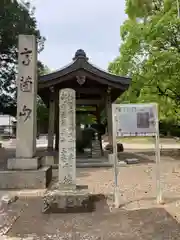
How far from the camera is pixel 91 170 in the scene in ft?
35.5

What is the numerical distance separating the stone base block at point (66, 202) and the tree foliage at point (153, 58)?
381 inches

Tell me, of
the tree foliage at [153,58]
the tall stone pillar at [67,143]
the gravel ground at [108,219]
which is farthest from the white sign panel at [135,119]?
the tree foliage at [153,58]

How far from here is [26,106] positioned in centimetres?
806

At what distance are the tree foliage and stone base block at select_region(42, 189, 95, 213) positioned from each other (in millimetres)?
9690

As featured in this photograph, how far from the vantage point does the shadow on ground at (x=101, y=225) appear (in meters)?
4.08

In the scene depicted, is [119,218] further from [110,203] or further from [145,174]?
[145,174]

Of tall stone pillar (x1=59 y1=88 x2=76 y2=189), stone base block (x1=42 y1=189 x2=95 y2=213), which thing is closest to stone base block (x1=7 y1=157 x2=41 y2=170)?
tall stone pillar (x1=59 y1=88 x2=76 y2=189)

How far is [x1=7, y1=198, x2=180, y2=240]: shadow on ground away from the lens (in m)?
4.08

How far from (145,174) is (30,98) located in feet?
14.5

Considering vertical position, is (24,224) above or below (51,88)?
below

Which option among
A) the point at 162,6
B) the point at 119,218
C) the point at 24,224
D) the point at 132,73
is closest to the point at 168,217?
the point at 119,218

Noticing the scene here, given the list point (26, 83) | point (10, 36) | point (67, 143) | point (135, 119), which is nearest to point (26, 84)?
point (26, 83)

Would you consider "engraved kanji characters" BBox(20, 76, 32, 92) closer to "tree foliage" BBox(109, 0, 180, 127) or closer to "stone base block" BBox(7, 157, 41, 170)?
"stone base block" BBox(7, 157, 41, 170)

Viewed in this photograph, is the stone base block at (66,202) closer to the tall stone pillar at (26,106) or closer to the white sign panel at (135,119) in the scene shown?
the white sign panel at (135,119)
